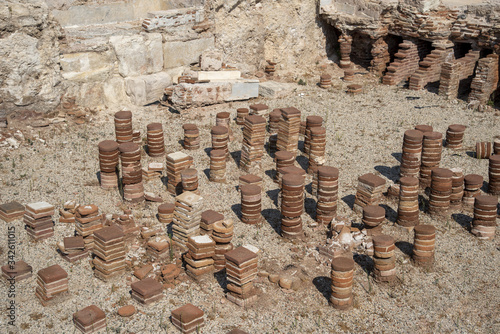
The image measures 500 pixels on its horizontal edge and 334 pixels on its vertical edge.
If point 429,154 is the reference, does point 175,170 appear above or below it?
below

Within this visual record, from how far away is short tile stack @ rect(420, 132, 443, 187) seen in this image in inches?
491

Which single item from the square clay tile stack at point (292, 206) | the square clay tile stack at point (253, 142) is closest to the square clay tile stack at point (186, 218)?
the square clay tile stack at point (292, 206)

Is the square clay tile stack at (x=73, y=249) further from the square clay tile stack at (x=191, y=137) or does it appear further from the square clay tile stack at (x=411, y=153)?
the square clay tile stack at (x=411, y=153)

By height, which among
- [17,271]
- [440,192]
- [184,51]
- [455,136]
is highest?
[184,51]

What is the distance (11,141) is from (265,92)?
285 inches

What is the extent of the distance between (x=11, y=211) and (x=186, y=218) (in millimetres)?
3451

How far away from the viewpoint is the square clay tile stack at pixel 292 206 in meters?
10.5

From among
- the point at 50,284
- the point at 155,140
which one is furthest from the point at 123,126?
the point at 50,284

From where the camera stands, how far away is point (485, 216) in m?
10.6

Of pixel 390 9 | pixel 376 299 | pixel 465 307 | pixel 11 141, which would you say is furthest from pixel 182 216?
pixel 390 9

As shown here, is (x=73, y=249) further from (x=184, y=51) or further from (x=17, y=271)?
(x=184, y=51)

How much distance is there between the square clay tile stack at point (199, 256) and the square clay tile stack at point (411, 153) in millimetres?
5150

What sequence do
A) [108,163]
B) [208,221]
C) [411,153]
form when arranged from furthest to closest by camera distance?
1. [411,153]
2. [108,163]
3. [208,221]

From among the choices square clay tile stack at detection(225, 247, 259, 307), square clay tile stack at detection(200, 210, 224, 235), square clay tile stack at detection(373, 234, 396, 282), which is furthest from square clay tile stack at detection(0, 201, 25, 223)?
square clay tile stack at detection(373, 234, 396, 282)
